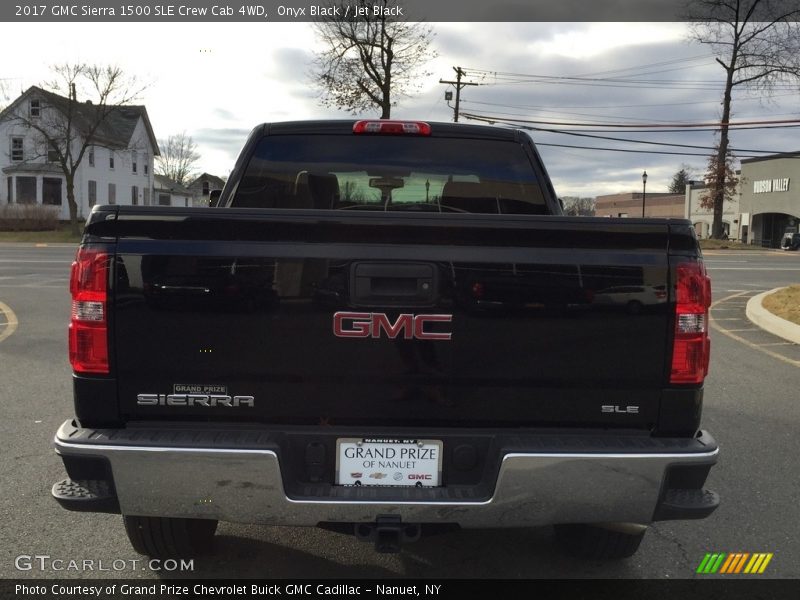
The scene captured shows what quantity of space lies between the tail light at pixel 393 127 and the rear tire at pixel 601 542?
90.0 inches

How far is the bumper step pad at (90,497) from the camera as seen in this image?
2479 millimetres

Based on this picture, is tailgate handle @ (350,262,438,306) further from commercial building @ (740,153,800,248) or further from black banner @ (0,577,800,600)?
commercial building @ (740,153,800,248)

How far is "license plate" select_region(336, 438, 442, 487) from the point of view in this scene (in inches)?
98.0

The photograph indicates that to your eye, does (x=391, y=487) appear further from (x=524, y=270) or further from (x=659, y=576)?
(x=659, y=576)

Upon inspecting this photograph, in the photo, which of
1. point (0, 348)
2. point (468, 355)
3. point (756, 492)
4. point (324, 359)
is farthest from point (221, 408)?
point (0, 348)

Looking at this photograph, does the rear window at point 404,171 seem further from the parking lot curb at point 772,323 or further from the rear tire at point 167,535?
the parking lot curb at point 772,323

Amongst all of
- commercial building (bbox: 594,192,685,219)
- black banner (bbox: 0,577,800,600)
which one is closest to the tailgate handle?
black banner (bbox: 0,577,800,600)

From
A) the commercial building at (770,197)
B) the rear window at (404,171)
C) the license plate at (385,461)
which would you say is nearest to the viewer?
the license plate at (385,461)

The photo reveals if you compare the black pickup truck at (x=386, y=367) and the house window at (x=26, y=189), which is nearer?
the black pickup truck at (x=386, y=367)

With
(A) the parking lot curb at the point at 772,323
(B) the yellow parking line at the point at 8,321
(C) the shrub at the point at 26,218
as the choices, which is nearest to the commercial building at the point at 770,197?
(A) the parking lot curb at the point at 772,323

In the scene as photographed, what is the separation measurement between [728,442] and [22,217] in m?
44.6

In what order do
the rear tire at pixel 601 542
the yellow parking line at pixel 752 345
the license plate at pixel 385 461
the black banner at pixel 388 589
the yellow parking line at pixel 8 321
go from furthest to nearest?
the yellow parking line at pixel 8 321 < the yellow parking line at pixel 752 345 < the rear tire at pixel 601 542 < the black banner at pixel 388 589 < the license plate at pixel 385 461

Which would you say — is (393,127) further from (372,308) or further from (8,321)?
(8,321)

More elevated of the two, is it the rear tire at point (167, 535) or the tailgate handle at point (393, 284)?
the tailgate handle at point (393, 284)
